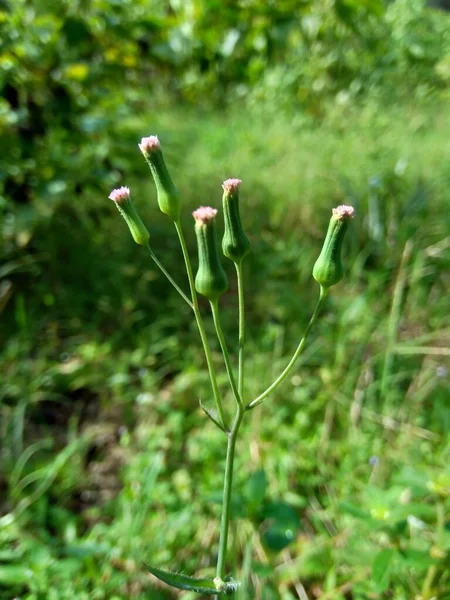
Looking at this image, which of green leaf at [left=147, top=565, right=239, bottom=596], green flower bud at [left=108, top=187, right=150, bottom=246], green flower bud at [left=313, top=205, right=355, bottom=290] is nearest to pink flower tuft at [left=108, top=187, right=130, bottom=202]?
green flower bud at [left=108, top=187, right=150, bottom=246]

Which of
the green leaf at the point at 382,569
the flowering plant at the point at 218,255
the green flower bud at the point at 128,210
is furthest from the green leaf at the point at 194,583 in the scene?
the green flower bud at the point at 128,210

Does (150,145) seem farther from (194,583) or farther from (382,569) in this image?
(382,569)

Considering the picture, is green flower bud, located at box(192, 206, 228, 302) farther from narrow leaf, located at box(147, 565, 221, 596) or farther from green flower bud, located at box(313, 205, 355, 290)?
narrow leaf, located at box(147, 565, 221, 596)

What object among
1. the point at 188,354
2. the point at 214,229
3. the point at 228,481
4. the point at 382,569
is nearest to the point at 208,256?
the point at 214,229

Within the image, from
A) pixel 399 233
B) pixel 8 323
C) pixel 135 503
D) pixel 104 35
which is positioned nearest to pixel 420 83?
pixel 399 233

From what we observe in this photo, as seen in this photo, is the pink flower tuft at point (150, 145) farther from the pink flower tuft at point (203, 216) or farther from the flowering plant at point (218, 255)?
the pink flower tuft at point (203, 216)

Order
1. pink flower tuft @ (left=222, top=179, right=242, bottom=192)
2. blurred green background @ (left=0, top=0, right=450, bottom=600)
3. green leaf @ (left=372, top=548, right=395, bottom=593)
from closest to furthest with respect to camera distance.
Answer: pink flower tuft @ (left=222, top=179, right=242, bottom=192) < green leaf @ (left=372, top=548, right=395, bottom=593) < blurred green background @ (left=0, top=0, right=450, bottom=600)
